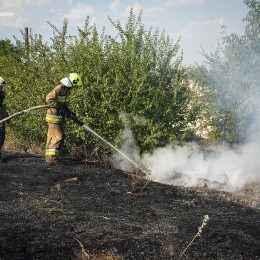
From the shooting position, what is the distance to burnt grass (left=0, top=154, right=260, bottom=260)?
413 centimetres

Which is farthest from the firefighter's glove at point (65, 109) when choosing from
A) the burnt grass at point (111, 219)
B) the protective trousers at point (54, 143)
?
the burnt grass at point (111, 219)

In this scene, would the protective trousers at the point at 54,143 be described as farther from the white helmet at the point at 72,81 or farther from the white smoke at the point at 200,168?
the white smoke at the point at 200,168

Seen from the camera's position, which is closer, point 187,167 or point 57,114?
point 57,114

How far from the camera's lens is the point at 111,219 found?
5.03 meters

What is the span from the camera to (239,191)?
26.9ft

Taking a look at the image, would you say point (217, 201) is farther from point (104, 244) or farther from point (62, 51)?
point (62, 51)

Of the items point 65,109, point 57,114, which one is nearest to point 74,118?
point 65,109

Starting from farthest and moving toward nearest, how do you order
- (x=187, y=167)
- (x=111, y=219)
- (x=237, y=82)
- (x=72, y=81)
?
(x=237, y=82) → (x=187, y=167) → (x=72, y=81) → (x=111, y=219)

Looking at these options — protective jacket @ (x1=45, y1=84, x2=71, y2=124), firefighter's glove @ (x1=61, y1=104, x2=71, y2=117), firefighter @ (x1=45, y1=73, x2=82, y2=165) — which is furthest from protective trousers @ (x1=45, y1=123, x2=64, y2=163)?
firefighter's glove @ (x1=61, y1=104, x2=71, y2=117)

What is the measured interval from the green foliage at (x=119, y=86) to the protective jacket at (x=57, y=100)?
19.0 inches

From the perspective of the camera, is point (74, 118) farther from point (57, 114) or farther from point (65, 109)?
point (57, 114)

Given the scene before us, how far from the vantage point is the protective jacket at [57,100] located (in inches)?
305

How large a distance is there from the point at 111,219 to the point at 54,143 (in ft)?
10.9

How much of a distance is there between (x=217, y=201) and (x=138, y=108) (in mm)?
2995
